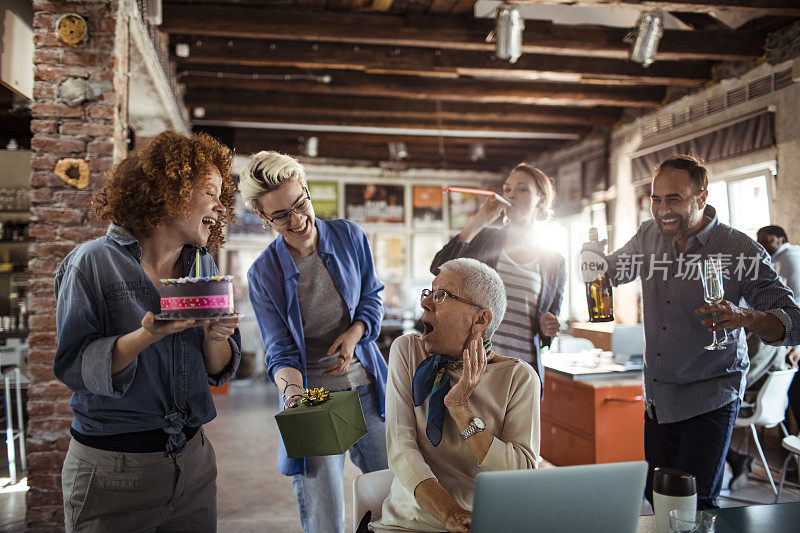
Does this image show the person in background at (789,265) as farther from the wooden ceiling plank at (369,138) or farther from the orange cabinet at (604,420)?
the wooden ceiling plank at (369,138)

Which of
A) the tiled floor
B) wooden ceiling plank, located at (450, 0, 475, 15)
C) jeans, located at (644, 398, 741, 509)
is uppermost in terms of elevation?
wooden ceiling plank, located at (450, 0, 475, 15)

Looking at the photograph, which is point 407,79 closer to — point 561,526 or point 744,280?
point 744,280

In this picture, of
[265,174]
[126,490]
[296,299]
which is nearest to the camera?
[126,490]

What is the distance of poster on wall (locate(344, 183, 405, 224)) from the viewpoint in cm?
1100

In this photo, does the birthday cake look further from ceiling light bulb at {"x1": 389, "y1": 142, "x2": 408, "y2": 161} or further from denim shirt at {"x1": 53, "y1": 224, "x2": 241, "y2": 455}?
ceiling light bulb at {"x1": 389, "y1": 142, "x2": 408, "y2": 161}

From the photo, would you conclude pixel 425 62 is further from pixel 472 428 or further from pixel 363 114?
pixel 472 428

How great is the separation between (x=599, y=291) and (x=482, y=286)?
0.99 m

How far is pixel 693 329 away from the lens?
234 cm

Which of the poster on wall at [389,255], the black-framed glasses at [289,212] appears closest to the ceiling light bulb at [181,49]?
the black-framed glasses at [289,212]

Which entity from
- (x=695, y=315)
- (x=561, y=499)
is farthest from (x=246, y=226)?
(x=561, y=499)

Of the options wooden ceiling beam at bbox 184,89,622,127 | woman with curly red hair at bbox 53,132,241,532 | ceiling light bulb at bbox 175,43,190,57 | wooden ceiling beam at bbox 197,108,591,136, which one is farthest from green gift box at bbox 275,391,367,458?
wooden ceiling beam at bbox 197,108,591,136

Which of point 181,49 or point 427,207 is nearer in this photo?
point 181,49

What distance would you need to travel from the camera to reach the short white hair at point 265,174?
6.61 feet

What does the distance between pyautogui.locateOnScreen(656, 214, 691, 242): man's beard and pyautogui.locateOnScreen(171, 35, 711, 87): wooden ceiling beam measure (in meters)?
4.10
